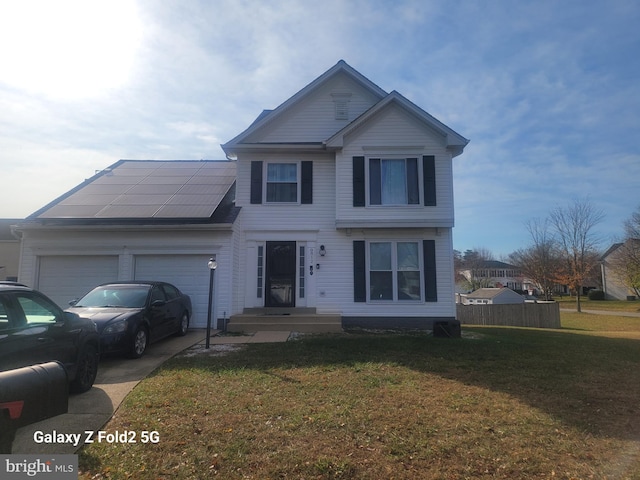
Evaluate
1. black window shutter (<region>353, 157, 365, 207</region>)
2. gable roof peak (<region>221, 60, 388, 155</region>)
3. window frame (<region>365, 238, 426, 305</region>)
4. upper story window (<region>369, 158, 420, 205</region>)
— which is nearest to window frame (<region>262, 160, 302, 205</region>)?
gable roof peak (<region>221, 60, 388, 155</region>)

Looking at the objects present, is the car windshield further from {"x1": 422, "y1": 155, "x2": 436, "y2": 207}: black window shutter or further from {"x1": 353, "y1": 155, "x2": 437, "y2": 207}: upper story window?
{"x1": 422, "y1": 155, "x2": 436, "y2": 207}: black window shutter

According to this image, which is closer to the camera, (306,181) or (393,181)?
(393,181)

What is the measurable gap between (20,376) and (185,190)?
1103 centimetres

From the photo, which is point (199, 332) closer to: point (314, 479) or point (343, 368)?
point (343, 368)

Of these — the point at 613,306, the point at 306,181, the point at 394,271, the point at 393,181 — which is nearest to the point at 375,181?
the point at 393,181

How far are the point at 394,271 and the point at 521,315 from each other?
12499 millimetres

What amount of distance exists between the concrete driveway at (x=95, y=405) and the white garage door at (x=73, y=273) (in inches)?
172

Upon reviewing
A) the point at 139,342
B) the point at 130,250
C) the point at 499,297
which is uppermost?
the point at 130,250

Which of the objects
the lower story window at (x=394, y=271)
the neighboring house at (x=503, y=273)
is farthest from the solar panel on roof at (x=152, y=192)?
the neighboring house at (x=503, y=273)

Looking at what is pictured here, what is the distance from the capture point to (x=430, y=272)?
1176 cm

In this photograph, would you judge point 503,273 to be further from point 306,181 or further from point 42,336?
point 42,336

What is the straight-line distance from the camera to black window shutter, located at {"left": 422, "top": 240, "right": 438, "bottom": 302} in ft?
38.4

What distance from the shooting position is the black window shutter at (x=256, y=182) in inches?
484

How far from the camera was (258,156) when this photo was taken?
12.5 meters
